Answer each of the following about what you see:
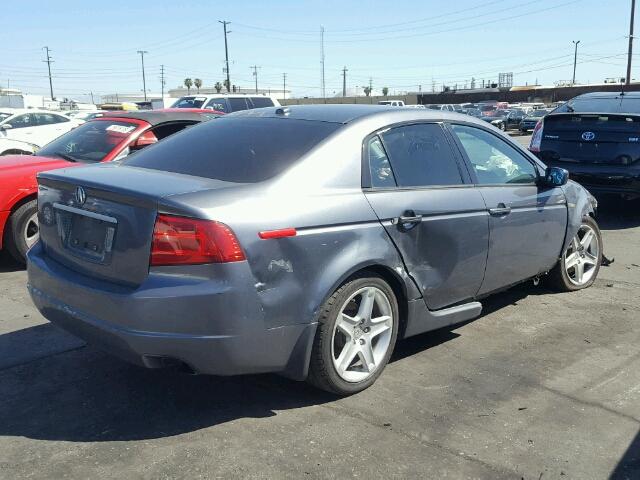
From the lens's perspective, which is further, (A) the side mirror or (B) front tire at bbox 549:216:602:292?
(B) front tire at bbox 549:216:602:292

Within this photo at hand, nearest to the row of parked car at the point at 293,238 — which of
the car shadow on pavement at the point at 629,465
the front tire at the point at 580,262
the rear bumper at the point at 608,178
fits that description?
the front tire at the point at 580,262

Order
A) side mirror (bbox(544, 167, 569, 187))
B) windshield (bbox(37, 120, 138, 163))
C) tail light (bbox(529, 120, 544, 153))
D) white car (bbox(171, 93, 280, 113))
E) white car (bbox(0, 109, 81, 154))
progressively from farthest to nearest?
white car (bbox(171, 93, 280, 113)) → white car (bbox(0, 109, 81, 154)) → tail light (bbox(529, 120, 544, 153)) → windshield (bbox(37, 120, 138, 163)) → side mirror (bbox(544, 167, 569, 187))

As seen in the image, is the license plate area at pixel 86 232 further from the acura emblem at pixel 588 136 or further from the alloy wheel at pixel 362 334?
the acura emblem at pixel 588 136

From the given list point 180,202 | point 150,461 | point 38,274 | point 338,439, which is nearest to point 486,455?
point 338,439

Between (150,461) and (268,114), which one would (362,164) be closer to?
(268,114)

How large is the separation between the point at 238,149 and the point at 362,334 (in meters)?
1.31

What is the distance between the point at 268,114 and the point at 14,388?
2303 millimetres

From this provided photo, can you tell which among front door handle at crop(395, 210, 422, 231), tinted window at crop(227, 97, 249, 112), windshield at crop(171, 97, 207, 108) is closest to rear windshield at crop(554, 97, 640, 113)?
front door handle at crop(395, 210, 422, 231)

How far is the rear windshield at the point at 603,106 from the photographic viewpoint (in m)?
8.79

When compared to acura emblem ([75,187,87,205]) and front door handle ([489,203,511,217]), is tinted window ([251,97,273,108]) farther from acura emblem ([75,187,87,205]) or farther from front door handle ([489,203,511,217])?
acura emblem ([75,187,87,205])

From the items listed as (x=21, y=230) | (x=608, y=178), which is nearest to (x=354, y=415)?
(x=21, y=230)

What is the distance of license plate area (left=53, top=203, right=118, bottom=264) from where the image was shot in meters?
3.33

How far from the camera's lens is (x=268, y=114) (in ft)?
14.4

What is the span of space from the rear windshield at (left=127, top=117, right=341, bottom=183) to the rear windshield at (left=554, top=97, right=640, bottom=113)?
245 inches
